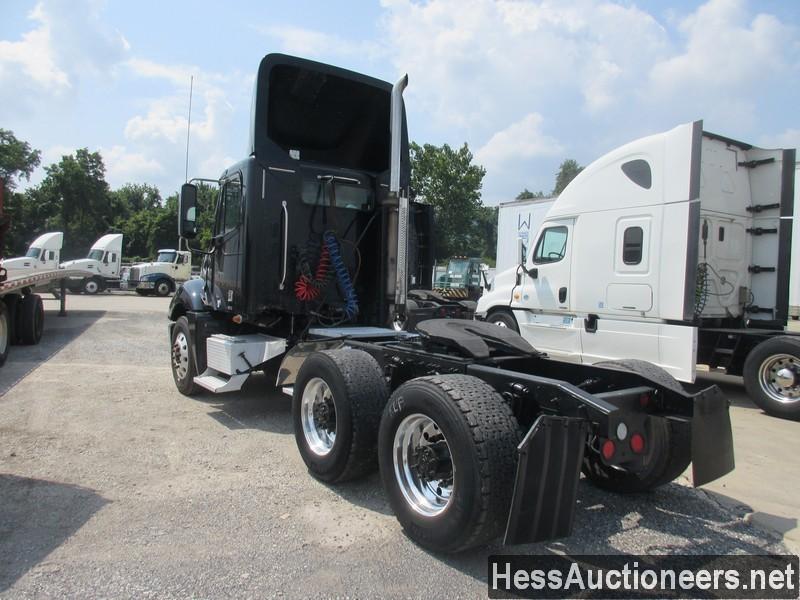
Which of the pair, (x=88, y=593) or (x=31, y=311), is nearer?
(x=88, y=593)

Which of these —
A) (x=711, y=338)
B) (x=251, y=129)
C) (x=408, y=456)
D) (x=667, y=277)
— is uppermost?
(x=251, y=129)

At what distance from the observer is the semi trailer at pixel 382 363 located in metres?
2.82

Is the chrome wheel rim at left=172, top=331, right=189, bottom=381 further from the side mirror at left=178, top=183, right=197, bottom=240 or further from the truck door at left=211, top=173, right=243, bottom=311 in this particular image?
the side mirror at left=178, top=183, right=197, bottom=240

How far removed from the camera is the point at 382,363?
424 centimetres

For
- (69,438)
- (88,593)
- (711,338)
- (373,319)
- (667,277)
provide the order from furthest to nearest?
(711,338) → (667,277) → (373,319) → (69,438) → (88,593)

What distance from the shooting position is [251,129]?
6.02m

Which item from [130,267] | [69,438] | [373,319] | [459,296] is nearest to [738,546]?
[373,319]

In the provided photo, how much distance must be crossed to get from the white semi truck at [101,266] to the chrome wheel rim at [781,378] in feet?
93.1

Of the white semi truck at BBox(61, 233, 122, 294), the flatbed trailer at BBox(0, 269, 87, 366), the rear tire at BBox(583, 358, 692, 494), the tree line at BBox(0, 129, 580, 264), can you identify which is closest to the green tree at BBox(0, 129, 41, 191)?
the tree line at BBox(0, 129, 580, 264)

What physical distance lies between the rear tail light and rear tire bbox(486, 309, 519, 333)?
6.59m

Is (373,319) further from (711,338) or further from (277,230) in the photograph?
(711,338)

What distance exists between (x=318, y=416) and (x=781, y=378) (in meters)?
5.77

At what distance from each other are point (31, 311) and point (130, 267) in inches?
781

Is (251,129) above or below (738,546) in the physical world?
above
